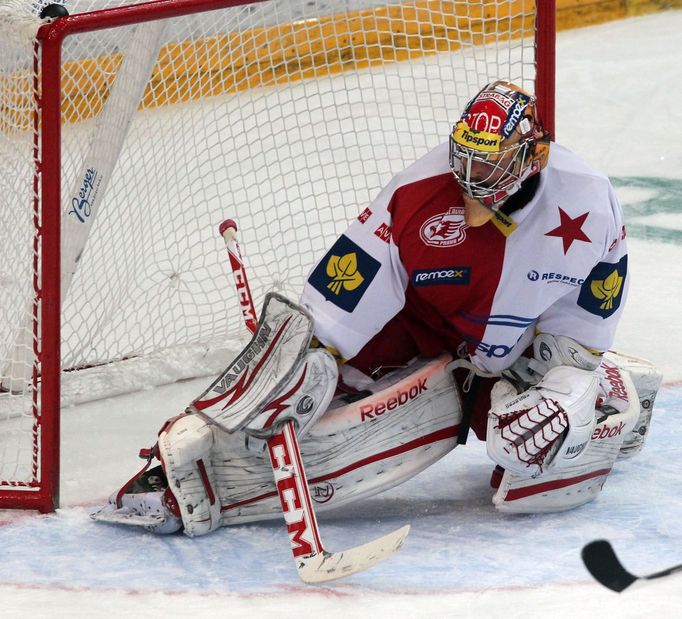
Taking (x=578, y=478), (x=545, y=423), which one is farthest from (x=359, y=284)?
(x=578, y=478)

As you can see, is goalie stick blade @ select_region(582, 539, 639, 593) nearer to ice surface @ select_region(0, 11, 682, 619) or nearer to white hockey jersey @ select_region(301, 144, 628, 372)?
ice surface @ select_region(0, 11, 682, 619)

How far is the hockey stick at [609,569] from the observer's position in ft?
7.88

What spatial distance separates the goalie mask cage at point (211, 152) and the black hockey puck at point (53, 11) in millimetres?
191

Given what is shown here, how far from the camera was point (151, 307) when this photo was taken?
352 centimetres

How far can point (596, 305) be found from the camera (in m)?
2.63

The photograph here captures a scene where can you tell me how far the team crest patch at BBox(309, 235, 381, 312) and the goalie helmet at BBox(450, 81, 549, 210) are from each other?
234 mm

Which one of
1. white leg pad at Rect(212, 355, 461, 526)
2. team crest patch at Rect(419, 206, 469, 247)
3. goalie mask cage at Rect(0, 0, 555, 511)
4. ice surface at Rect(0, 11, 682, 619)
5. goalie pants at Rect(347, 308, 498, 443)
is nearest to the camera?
ice surface at Rect(0, 11, 682, 619)

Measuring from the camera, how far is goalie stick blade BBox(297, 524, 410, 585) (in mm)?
2400

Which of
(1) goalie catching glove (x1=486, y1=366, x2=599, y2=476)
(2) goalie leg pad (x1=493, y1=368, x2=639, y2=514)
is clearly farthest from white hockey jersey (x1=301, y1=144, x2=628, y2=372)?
(2) goalie leg pad (x1=493, y1=368, x2=639, y2=514)

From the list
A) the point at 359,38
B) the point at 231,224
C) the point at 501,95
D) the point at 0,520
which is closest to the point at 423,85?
the point at 359,38

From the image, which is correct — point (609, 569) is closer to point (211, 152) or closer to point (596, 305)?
point (596, 305)

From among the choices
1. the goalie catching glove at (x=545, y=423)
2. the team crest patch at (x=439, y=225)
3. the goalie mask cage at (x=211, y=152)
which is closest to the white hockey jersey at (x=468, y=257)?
the team crest patch at (x=439, y=225)

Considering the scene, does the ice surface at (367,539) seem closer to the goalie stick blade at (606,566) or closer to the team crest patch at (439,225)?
the goalie stick blade at (606,566)

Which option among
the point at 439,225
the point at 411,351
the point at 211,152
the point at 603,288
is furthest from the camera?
the point at 211,152
